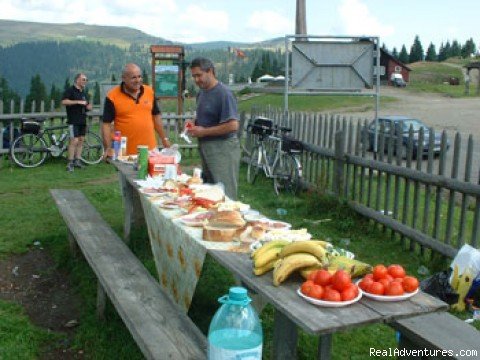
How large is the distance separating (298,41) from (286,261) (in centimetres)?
833

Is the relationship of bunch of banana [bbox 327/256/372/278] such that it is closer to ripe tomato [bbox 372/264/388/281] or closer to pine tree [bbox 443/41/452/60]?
ripe tomato [bbox 372/264/388/281]

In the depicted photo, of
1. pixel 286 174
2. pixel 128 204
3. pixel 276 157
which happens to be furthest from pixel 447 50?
pixel 128 204

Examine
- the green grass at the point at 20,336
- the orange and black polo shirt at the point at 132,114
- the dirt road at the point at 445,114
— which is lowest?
the dirt road at the point at 445,114

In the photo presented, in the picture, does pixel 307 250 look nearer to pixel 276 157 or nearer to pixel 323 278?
pixel 323 278

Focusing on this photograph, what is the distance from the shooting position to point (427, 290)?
16.6 feet

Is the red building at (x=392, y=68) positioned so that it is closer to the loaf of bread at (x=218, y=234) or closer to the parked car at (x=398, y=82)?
the parked car at (x=398, y=82)

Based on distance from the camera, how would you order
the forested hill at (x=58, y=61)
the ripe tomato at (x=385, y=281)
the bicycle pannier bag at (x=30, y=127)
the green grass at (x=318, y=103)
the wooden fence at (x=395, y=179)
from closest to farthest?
the ripe tomato at (x=385, y=281)
the wooden fence at (x=395, y=179)
the bicycle pannier bag at (x=30, y=127)
the green grass at (x=318, y=103)
the forested hill at (x=58, y=61)

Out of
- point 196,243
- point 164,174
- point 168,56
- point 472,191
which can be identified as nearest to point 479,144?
point 168,56

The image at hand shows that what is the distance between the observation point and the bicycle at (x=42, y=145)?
503 inches

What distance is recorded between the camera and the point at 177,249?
13.6ft

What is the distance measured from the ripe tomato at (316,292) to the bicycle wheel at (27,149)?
36.9 ft

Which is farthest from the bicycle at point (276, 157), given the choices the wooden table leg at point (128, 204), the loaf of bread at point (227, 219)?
the loaf of bread at point (227, 219)

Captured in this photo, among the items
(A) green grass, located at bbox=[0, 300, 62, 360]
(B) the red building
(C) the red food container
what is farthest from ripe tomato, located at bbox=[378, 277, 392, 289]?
(B) the red building

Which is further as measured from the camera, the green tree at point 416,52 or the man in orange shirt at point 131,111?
the green tree at point 416,52
